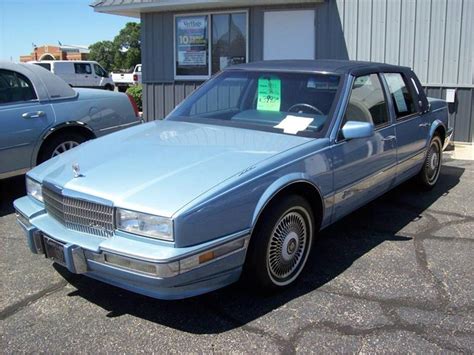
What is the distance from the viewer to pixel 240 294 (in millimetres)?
3619

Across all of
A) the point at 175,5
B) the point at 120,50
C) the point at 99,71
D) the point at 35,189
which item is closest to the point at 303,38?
the point at 175,5

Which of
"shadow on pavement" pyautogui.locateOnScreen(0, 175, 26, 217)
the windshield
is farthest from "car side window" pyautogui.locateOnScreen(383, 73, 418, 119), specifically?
"shadow on pavement" pyautogui.locateOnScreen(0, 175, 26, 217)

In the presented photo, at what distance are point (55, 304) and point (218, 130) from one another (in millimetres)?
1746

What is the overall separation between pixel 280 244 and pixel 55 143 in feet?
12.1

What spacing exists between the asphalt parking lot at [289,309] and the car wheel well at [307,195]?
439 mm

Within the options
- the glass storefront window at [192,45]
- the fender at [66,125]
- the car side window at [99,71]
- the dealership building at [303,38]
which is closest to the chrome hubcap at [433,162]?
the dealership building at [303,38]

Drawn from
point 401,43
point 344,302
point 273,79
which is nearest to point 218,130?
point 273,79

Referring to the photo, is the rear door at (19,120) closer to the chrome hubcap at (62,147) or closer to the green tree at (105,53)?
the chrome hubcap at (62,147)

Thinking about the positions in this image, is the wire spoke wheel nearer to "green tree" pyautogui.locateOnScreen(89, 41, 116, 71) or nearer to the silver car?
the silver car

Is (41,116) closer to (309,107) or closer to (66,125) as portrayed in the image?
(66,125)

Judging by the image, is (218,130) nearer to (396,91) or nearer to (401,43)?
(396,91)

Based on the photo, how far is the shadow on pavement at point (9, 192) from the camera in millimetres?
5728

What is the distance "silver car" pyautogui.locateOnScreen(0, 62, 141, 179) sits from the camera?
574cm

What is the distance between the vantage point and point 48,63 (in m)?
28.0
